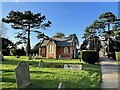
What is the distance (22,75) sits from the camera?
11.1 metres

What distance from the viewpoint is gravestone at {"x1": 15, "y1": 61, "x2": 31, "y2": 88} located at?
412 inches

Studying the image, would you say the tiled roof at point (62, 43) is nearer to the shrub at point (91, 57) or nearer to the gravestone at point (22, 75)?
the shrub at point (91, 57)

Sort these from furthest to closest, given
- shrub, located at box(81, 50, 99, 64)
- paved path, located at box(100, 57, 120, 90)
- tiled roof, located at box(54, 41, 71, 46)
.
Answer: tiled roof, located at box(54, 41, 71, 46), shrub, located at box(81, 50, 99, 64), paved path, located at box(100, 57, 120, 90)

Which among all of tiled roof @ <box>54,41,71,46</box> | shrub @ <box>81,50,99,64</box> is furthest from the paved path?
tiled roof @ <box>54,41,71,46</box>

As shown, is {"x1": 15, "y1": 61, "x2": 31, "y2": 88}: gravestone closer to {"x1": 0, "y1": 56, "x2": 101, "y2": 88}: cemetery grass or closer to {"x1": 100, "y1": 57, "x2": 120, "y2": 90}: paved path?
{"x1": 0, "y1": 56, "x2": 101, "y2": 88}: cemetery grass

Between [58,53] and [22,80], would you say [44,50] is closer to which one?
[58,53]

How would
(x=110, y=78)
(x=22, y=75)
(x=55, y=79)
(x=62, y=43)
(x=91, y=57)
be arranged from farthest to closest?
(x=62, y=43) → (x=91, y=57) → (x=110, y=78) → (x=55, y=79) → (x=22, y=75)

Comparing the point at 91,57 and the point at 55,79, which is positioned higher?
the point at 91,57

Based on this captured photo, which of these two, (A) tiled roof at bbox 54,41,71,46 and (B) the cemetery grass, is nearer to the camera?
(B) the cemetery grass

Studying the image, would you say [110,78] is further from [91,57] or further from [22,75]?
[91,57]

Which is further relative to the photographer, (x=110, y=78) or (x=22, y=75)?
(x=110, y=78)

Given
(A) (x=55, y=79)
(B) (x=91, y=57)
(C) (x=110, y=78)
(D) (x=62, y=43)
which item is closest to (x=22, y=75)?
(A) (x=55, y=79)

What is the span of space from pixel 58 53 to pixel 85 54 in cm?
2639

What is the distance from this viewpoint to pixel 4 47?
6175 centimetres
